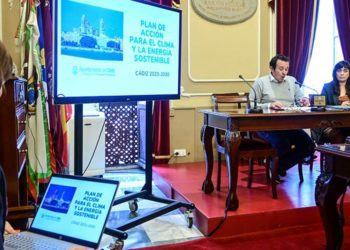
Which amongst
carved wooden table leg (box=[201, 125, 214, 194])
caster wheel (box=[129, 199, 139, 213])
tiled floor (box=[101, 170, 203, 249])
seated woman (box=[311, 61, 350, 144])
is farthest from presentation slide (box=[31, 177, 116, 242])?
seated woman (box=[311, 61, 350, 144])

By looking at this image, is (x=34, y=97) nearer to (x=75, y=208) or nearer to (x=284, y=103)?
(x=75, y=208)

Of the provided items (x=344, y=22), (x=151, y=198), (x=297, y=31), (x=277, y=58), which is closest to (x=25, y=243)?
(x=151, y=198)

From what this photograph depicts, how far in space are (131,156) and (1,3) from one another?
2.14 meters

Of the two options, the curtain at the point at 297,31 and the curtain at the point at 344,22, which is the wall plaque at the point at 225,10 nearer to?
the curtain at the point at 297,31

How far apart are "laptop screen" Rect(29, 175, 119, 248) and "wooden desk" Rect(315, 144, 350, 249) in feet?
3.71

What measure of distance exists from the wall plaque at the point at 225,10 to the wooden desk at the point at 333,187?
274cm

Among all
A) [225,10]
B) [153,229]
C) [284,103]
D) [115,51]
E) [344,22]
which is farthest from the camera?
[344,22]

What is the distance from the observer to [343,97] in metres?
3.99

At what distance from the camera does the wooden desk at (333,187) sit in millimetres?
1995

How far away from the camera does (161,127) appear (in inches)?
172

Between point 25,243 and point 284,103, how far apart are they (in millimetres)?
2934

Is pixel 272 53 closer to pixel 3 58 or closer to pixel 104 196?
pixel 104 196

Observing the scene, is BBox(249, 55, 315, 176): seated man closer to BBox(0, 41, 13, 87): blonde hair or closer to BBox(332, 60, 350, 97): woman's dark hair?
BBox(332, 60, 350, 97): woman's dark hair

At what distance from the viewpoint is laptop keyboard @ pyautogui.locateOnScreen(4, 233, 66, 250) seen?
4.41 feet
